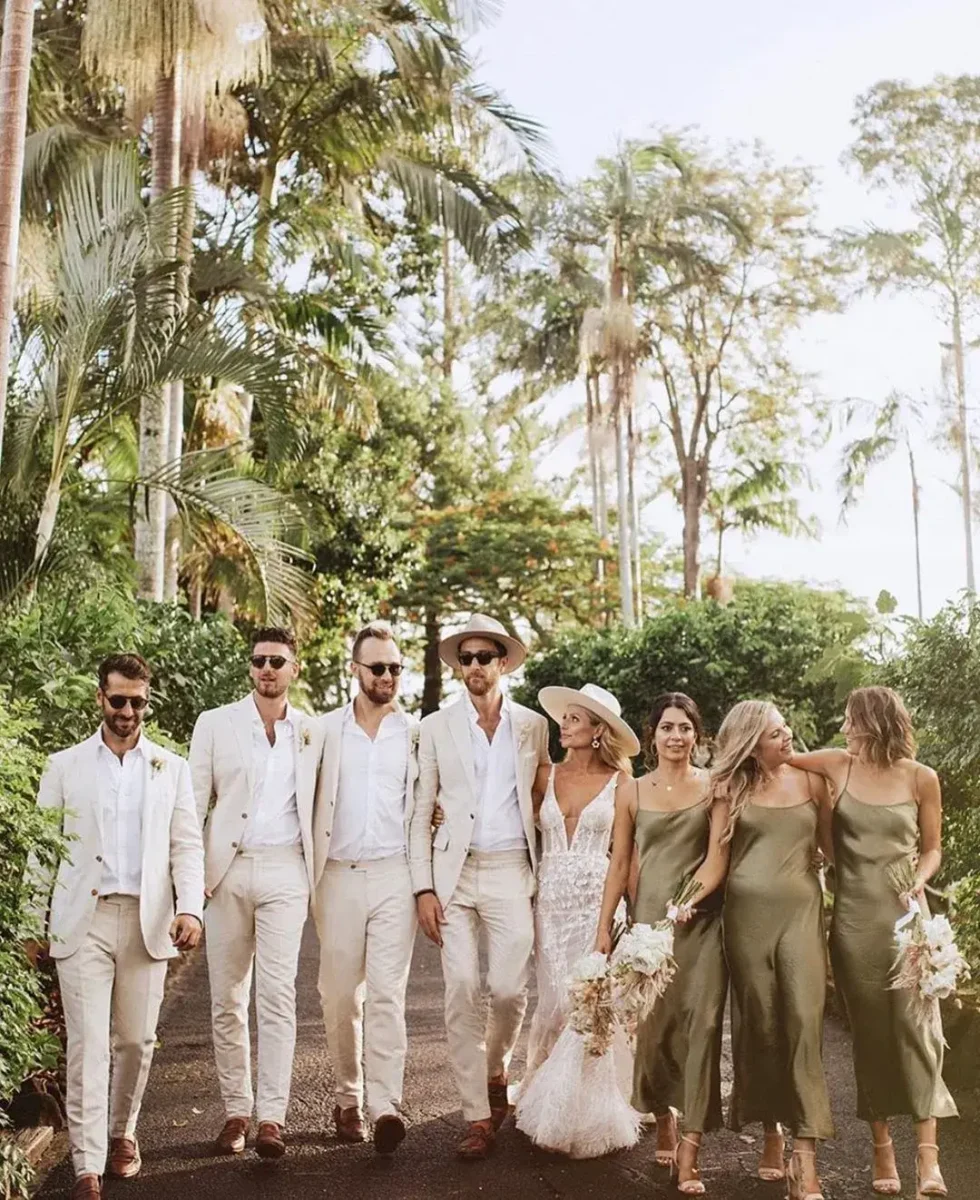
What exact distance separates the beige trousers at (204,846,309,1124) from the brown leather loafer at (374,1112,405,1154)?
427 mm

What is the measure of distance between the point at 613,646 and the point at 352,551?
8.77 meters

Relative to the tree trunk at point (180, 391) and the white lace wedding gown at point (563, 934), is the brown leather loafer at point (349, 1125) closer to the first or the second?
the white lace wedding gown at point (563, 934)

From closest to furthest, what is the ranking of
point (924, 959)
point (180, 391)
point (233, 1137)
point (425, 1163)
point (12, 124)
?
point (924, 959) < point (425, 1163) < point (233, 1137) < point (12, 124) < point (180, 391)

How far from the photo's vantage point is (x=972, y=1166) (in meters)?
6.43

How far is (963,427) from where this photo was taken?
127 feet

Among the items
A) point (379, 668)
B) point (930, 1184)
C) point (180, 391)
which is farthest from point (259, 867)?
point (180, 391)

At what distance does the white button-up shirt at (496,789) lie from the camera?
702 centimetres

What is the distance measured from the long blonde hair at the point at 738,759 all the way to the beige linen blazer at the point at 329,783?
4.98 ft

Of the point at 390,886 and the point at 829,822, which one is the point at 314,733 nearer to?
the point at 390,886

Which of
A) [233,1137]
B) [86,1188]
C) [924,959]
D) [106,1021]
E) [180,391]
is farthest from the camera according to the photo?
[180,391]

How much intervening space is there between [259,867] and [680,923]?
1882mm

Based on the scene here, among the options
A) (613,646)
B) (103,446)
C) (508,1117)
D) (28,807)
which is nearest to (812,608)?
(613,646)

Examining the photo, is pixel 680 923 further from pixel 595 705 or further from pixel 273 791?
pixel 273 791

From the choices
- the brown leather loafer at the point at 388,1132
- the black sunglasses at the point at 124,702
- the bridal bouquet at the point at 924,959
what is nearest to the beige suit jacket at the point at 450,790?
the brown leather loafer at the point at 388,1132
